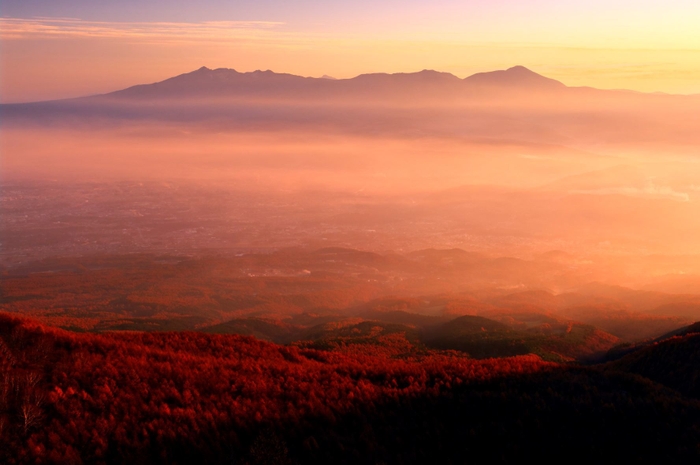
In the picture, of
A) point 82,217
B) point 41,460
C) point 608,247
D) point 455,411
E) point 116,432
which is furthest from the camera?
point 82,217

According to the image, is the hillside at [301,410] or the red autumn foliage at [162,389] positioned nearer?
the red autumn foliage at [162,389]

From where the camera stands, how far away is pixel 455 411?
12.6 metres

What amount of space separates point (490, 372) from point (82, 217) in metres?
136

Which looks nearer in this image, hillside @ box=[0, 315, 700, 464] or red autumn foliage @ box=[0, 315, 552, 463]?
red autumn foliage @ box=[0, 315, 552, 463]

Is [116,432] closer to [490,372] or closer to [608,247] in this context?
[490,372]

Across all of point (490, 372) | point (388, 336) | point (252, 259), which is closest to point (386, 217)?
point (252, 259)

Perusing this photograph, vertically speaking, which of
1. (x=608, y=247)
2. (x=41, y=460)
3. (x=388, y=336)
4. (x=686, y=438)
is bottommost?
(x=608, y=247)

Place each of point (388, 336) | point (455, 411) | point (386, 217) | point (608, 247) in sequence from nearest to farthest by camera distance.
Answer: point (455, 411), point (388, 336), point (608, 247), point (386, 217)

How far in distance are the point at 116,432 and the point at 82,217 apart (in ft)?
446

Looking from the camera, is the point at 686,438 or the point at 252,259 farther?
the point at 252,259

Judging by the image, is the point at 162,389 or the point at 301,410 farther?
the point at 162,389

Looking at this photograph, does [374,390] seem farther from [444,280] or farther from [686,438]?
[444,280]

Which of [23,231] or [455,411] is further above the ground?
A: [455,411]

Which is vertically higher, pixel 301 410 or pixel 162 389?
pixel 162 389
